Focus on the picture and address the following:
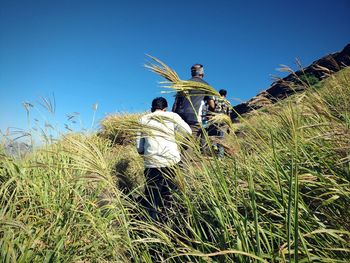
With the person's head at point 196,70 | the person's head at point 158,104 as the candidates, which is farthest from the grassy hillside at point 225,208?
the person's head at point 196,70

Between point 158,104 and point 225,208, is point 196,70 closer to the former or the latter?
point 158,104

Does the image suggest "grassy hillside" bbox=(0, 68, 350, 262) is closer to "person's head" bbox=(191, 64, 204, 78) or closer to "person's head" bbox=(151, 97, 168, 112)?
"person's head" bbox=(151, 97, 168, 112)

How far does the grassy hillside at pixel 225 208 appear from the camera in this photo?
138 centimetres

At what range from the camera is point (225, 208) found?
161cm

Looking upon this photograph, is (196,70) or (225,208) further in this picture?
(196,70)

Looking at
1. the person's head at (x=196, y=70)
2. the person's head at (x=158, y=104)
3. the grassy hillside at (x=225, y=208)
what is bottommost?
the grassy hillside at (x=225, y=208)

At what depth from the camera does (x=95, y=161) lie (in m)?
1.51

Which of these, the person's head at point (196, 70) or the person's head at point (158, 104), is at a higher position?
the person's head at point (196, 70)

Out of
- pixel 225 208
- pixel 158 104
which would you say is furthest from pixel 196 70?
pixel 225 208

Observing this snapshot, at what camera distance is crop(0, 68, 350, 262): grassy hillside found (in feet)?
4.52

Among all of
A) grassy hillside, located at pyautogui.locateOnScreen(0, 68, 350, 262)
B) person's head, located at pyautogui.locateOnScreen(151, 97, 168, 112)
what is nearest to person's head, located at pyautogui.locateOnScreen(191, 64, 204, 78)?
person's head, located at pyautogui.locateOnScreen(151, 97, 168, 112)

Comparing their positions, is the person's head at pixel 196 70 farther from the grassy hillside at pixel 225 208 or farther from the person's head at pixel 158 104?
the grassy hillside at pixel 225 208

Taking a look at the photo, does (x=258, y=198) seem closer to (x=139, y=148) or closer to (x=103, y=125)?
(x=139, y=148)

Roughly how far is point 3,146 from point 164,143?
2358 mm
